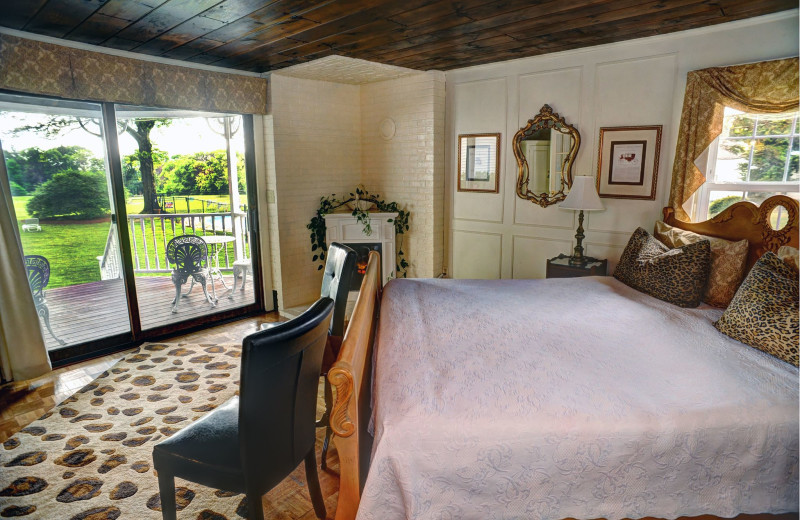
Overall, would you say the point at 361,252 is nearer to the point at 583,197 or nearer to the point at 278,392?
the point at 583,197

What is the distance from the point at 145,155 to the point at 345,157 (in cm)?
197

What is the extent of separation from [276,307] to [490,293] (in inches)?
112

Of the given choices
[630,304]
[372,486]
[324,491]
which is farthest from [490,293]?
[372,486]

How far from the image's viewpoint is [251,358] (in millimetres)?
1521

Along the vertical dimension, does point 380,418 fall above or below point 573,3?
below

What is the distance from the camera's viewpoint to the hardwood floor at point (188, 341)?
222cm

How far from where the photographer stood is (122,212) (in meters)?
3.86

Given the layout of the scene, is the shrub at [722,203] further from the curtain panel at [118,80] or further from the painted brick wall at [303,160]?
the curtain panel at [118,80]

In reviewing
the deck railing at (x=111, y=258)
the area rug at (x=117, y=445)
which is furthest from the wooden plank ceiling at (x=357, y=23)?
the area rug at (x=117, y=445)

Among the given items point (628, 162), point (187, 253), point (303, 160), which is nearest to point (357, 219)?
point (303, 160)

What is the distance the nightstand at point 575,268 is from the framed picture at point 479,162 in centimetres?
101

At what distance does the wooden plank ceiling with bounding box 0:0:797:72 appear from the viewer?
268cm

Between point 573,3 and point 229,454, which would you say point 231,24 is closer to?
point 573,3

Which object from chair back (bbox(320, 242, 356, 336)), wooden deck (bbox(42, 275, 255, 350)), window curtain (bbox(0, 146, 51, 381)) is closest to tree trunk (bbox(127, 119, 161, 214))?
wooden deck (bbox(42, 275, 255, 350))
